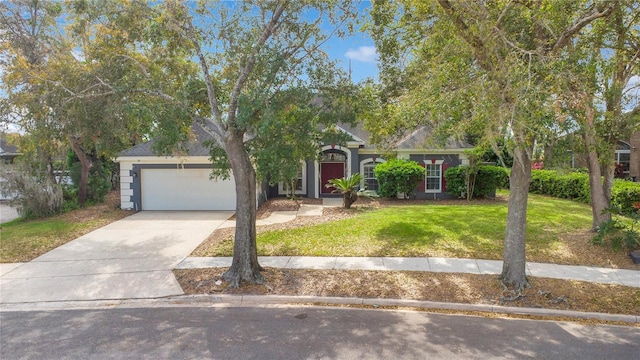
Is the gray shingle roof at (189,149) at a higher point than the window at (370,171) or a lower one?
higher

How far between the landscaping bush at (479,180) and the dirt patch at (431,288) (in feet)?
37.5

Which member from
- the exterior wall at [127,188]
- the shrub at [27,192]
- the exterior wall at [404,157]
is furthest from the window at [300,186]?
the shrub at [27,192]

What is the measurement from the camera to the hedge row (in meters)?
15.0

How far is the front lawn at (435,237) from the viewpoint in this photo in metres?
9.77

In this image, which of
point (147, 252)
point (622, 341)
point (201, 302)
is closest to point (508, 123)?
point (622, 341)

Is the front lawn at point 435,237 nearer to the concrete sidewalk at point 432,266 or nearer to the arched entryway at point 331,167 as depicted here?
the concrete sidewalk at point 432,266

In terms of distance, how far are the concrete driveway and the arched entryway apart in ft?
25.9

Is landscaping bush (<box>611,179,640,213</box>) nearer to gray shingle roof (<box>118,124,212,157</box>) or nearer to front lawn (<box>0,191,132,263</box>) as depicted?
gray shingle roof (<box>118,124,212,157</box>)

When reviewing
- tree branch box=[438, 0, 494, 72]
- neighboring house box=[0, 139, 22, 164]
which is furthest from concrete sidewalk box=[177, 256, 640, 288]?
neighboring house box=[0, 139, 22, 164]

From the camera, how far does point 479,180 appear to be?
18.9 metres

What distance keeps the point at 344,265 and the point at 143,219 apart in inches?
384

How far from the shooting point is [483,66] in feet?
23.9

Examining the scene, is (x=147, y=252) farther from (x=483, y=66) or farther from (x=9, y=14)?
(x=9, y=14)

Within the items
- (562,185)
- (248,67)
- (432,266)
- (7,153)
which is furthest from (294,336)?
(7,153)
